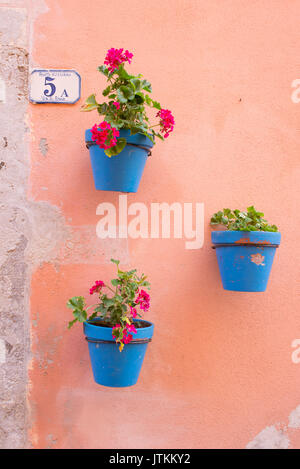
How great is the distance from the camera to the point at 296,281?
1.84 meters

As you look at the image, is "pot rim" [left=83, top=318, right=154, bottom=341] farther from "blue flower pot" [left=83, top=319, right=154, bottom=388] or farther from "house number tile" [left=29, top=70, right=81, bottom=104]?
"house number tile" [left=29, top=70, right=81, bottom=104]

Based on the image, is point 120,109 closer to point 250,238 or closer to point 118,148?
point 118,148

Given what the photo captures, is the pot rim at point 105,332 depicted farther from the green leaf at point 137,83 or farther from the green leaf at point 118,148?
the green leaf at point 137,83

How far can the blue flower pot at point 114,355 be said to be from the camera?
1.53 m

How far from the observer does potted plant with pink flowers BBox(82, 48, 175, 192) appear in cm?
150

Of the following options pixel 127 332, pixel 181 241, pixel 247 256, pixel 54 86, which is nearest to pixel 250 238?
pixel 247 256

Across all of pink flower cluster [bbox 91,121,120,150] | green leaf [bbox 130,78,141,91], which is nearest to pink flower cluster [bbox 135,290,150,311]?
pink flower cluster [bbox 91,121,120,150]

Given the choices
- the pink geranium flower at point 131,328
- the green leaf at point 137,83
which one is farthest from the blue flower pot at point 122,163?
the pink geranium flower at point 131,328

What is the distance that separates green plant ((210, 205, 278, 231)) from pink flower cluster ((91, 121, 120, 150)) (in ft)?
1.88

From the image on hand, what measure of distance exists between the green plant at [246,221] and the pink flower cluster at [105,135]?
57 cm

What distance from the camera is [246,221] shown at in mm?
1646

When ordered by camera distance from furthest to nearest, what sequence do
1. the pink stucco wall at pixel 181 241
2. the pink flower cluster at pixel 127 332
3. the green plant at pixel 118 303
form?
the pink stucco wall at pixel 181 241 < the green plant at pixel 118 303 < the pink flower cluster at pixel 127 332

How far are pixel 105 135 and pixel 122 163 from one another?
14 centimetres
